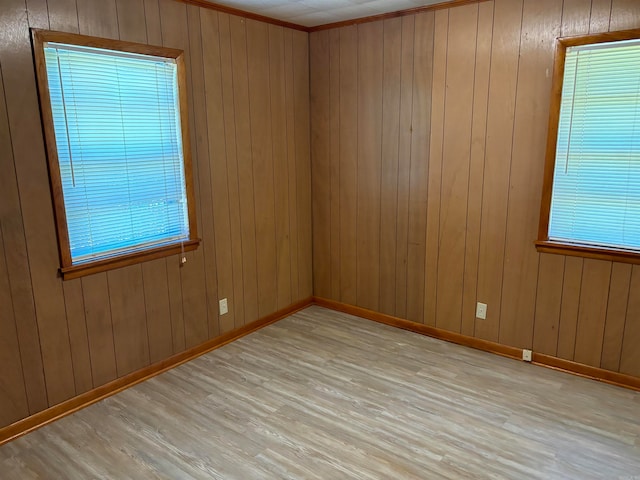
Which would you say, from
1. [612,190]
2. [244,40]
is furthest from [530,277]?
[244,40]

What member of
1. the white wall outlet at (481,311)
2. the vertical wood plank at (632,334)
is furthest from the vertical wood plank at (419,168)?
the vertical wood plank at (632,334)

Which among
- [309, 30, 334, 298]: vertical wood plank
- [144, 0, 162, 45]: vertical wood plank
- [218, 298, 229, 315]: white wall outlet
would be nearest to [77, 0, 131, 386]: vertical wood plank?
[144, 0, 162, 45]: vertical wood plank

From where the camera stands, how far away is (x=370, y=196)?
3.82 meters

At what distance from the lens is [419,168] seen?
3.51m

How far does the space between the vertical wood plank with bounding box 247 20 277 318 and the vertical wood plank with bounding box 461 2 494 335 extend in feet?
5.08

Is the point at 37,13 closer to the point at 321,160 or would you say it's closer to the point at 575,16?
the point at 321,160

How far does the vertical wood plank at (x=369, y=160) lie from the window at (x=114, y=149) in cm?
142

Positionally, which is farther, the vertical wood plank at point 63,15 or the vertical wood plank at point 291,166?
the vertical wood plank at point 291,166

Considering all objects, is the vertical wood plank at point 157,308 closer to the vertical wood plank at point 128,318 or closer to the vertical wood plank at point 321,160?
the vertical wood plank at point 128,318

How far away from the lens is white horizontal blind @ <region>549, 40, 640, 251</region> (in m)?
2.63

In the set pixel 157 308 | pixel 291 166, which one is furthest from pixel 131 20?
pixel 157 308

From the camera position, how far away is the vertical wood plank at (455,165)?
3143mm

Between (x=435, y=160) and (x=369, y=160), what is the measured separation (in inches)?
22.8

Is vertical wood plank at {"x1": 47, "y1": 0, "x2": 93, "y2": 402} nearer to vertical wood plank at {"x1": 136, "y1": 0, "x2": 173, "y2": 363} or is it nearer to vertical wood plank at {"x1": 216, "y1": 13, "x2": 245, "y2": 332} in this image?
vertical wood plank at {"x1": 136, "y1": 0, "x2": 173, "y2": 363}
